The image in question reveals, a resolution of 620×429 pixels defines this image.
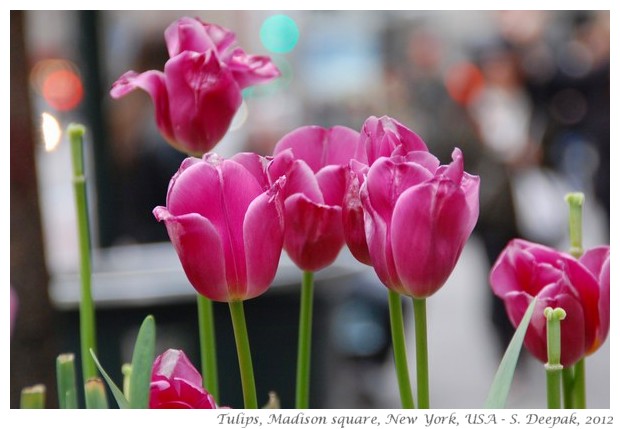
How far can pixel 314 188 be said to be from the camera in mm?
499

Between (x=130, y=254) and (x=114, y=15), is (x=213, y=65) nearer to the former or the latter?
(x=130, y=254)

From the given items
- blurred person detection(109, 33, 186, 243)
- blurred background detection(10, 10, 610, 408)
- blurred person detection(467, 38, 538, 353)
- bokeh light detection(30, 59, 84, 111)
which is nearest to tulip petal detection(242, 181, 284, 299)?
blurred background detection(10, 10, 610, 408)

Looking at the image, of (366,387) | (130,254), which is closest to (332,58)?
(366,387)

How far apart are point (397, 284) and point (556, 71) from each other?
318cm

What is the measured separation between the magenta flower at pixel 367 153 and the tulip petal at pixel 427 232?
0.02 meters

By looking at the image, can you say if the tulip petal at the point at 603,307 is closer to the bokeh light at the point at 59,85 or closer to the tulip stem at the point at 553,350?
the tulip stem at the point at 553,350

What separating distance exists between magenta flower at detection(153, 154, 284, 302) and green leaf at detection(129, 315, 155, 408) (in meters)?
0.04

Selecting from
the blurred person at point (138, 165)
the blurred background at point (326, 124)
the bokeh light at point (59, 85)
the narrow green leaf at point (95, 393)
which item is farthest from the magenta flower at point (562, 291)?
the bokeh light at point (59, 85)

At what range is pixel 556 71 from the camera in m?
3.51

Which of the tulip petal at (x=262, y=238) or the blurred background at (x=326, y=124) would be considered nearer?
the tulip petal at (x=262, y=238)

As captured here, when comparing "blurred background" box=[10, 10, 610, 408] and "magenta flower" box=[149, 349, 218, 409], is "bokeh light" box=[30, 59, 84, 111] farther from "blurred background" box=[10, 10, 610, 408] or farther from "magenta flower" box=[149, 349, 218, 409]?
"magenta flower" box=[149, 349, 218, 409]

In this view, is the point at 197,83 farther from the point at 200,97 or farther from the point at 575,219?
the point at 575,219

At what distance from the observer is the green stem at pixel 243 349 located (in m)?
0.48

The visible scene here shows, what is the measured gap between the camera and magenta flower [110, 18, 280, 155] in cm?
56
